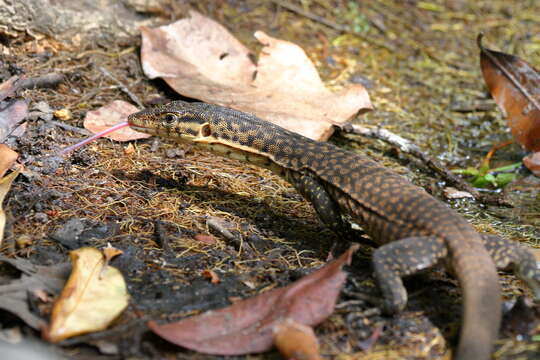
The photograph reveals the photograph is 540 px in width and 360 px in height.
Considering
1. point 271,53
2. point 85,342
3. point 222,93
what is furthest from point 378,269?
point 271,53

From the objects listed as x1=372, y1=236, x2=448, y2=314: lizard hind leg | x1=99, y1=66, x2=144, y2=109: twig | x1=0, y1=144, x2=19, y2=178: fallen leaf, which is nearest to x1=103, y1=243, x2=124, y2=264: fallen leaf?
x1=0, y1=144, x2=19, y2=178: fallen leaf

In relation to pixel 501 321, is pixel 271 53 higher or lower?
higher

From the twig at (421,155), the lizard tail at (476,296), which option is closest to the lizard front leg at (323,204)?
the lizard tail at (476,296)

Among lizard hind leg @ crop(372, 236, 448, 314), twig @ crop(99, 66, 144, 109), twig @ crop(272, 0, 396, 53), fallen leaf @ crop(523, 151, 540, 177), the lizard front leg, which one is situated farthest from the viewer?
twig @ crop(272, 0, 396, 53)

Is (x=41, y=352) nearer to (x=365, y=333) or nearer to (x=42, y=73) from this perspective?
(x=365, y=333)

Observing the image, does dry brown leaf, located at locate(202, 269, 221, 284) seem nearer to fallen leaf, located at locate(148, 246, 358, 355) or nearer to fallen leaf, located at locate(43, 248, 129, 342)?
fallen leaf, located at locate(148, 246, 358, 355)

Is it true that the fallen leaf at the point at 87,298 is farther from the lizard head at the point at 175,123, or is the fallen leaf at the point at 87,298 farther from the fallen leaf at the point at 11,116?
the fallen leaf at the point at 11,116
